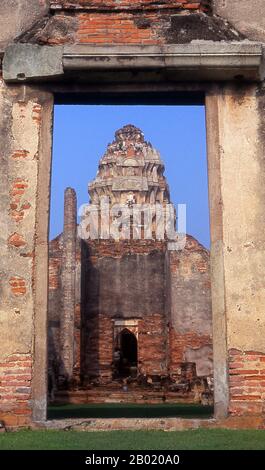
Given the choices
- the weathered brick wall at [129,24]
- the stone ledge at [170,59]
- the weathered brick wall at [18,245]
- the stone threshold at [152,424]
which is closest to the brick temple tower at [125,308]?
the weathered brick wall at [18,245]

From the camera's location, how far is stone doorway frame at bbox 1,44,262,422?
20.3ft

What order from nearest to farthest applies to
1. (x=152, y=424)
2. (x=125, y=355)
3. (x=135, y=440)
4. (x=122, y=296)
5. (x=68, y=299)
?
(x=135, y=440) < (x=152, y=424) < (x=68, y=299) < (x=122, y=296) < (x=125, y=355)

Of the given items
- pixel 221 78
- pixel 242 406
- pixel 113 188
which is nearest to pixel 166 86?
pixel 221 78

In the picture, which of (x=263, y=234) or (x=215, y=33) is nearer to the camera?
(x=263, y=234)

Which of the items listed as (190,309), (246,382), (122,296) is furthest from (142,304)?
(246,382)

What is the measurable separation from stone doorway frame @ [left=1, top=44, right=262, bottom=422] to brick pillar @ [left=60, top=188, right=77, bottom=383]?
45.6 feet

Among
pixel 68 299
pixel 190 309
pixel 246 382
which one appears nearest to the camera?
pixel 246 382

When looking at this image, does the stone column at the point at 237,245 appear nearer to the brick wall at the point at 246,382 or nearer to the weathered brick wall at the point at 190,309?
the brick wall at the point at 246,382

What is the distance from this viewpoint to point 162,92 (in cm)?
674

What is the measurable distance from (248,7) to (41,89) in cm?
230

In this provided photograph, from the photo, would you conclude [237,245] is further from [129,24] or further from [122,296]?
[122,296]

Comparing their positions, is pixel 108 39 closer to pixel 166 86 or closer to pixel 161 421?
pixel 166 86

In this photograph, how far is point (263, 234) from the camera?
6281 mm

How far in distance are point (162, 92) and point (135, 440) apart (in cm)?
344
